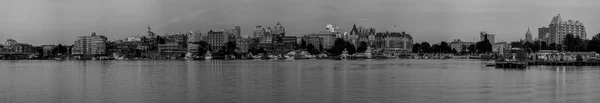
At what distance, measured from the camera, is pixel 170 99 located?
30266mm

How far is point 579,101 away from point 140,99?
2053 cm

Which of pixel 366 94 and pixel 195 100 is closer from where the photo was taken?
pixel 195 100

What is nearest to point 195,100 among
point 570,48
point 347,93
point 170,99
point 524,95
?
point 170,99

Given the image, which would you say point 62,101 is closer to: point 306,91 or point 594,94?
point 306,91

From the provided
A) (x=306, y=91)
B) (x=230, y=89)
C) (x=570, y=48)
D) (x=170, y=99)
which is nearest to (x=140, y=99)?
(x=170, y=99)

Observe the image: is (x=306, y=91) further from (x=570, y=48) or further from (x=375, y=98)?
(x=570, y=48)

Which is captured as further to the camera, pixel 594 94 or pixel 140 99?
pixel 594 94

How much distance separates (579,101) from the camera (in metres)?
29.0

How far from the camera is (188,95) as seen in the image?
3253 centimetres

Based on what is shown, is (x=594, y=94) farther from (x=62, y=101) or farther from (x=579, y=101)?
(x=62, y=101)

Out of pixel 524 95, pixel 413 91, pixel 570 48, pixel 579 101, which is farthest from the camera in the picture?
pixel 570 48

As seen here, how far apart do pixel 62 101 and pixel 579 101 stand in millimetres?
24013

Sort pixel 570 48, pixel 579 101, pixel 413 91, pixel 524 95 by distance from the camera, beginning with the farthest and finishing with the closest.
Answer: pixel 570 48 → pixel 413 91 → pixel 524 95 → pixel 579 101

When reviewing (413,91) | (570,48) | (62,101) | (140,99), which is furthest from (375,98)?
(570,48)
